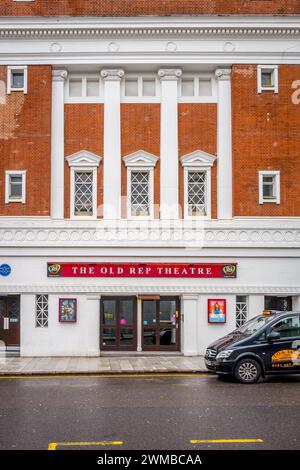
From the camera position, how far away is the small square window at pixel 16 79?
69.0ft

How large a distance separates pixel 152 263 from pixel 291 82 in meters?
8.38

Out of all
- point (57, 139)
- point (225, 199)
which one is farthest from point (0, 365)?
point (225, 199)

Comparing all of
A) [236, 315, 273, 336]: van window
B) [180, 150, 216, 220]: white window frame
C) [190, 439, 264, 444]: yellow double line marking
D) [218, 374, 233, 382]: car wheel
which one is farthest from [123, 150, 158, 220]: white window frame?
[190, 439, 264, 444]: yellow double line marking

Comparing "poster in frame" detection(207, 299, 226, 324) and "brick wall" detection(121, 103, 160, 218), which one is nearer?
"poster in frame" detection(207, 299, 226, 324)

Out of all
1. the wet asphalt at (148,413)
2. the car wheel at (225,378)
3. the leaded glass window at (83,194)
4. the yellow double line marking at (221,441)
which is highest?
the leaded glass window at (83,194)

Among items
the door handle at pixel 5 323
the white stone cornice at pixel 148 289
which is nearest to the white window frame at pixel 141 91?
the white stone cornice at pixel 148 289

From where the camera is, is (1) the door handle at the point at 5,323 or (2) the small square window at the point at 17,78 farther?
(2) the small square window at the point at 17,78

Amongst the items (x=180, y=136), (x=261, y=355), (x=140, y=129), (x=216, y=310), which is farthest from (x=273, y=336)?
(x=140, y=129)

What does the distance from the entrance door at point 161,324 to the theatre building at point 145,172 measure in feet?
0.13

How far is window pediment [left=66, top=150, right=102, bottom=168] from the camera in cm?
2111

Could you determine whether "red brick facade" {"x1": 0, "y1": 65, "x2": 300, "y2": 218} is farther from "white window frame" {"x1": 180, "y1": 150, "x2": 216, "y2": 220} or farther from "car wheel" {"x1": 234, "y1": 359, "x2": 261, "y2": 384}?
"car wheel" {"x1": 234, "y1": 359, "x2": 261, "y2": 384}

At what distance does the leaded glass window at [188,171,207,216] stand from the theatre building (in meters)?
0.05

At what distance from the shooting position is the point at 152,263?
2050 centimetres

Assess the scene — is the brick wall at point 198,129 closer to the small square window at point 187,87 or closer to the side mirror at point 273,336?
the small square window at point 187,87
